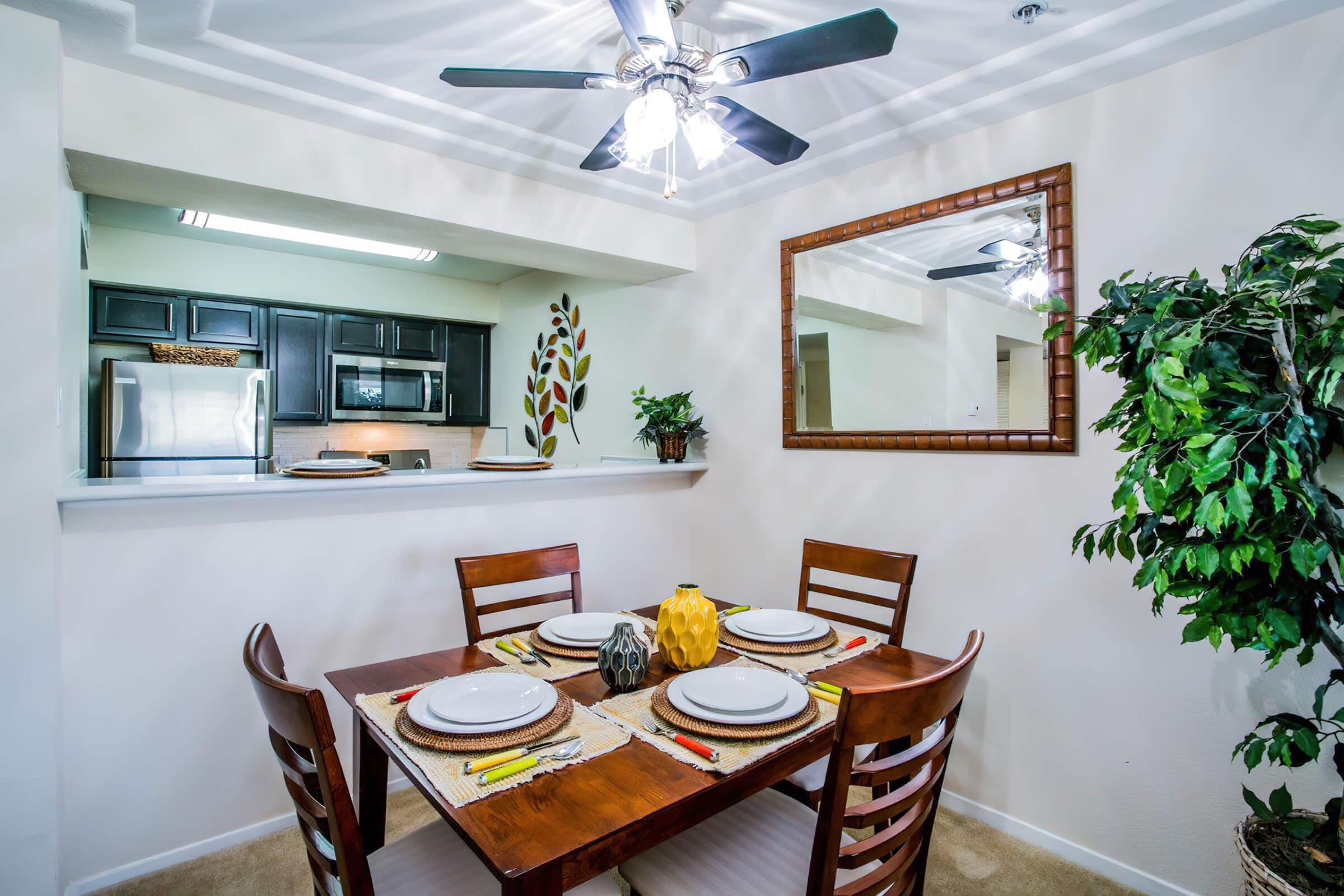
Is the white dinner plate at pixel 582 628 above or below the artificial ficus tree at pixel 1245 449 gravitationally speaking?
below

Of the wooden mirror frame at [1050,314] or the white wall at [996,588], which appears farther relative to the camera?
the wooden mirror frame at [1050,314]

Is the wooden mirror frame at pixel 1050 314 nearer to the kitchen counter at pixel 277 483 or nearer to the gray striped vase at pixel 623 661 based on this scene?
the kitchen counter at pixel 277 483

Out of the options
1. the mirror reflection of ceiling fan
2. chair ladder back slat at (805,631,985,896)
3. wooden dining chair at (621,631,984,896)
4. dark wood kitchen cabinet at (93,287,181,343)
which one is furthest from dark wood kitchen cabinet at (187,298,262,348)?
chair ladder back slat at (805,631,985,896)

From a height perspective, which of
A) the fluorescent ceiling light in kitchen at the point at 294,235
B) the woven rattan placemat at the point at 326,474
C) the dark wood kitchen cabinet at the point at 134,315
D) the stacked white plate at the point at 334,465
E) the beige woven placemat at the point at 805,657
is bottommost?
the beige woven placemat at the point at 805,657

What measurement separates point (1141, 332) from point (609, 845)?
1.39 meters

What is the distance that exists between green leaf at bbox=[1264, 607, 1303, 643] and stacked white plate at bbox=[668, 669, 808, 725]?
861 mm

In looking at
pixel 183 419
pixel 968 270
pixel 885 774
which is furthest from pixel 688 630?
pixel 183 419

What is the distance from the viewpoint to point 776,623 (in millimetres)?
1788

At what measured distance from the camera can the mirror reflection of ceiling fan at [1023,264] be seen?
2.04 metres

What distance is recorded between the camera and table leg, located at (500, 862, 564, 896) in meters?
0.86

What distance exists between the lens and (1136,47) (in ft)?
5.79

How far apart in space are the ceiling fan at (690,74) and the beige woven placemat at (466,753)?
1.31 m

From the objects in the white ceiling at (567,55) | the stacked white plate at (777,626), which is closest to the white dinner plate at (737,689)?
the stacked white plate at (777,626)

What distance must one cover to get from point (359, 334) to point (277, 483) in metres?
2.78
